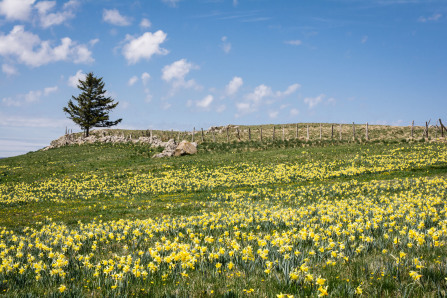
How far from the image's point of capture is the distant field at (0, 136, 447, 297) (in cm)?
422

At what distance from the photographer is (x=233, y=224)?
859 cm

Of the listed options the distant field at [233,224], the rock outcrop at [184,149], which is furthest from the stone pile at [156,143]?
the distant field at [233,224]

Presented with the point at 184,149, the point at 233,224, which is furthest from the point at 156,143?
the point at 233,224

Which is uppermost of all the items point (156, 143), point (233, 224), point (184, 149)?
point (156, 143)

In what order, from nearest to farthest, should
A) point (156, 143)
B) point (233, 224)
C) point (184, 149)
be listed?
point (233, 224), point (184, 149), point (156, 143)

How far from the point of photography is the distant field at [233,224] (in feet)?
13.9

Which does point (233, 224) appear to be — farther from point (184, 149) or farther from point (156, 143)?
point (156, 143)

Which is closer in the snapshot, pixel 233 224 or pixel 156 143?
pixel 233 224

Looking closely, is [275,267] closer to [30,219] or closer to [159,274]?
[159,274]

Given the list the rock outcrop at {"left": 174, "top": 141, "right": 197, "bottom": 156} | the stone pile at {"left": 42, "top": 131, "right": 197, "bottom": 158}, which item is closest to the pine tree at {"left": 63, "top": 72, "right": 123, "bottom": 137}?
the stone pile at {"left": 42, "top": 131, "right": 197, "bottom": 158}

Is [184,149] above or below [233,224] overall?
above

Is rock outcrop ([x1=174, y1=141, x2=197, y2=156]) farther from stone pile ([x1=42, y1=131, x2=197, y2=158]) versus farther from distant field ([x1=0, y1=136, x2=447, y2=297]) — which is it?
distant field ([x1=0, y1=136, x2=447, y2=297])

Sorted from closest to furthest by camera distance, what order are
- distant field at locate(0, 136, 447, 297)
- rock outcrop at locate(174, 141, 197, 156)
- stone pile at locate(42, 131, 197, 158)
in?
distant field at locate(0, 136, 447, 297) → rock outcrop at locate(174, 141, 197, 156) → stone pile at locate(42, 131, 197, 158)

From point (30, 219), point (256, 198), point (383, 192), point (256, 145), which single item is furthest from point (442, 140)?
point (30, 219)
